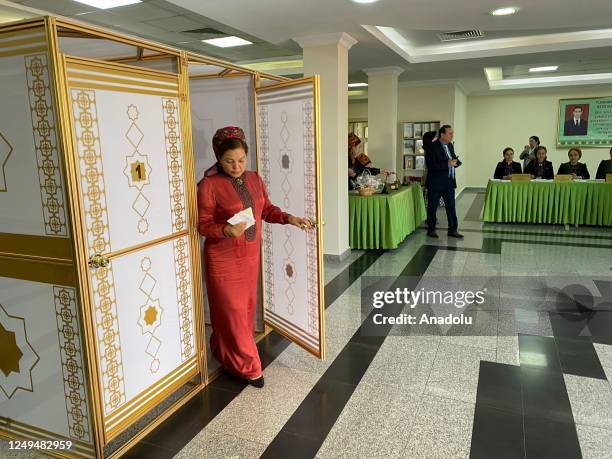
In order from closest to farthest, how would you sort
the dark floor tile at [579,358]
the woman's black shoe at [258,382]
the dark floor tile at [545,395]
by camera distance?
1. the dark floor tile at [545,395]
2. the woman's black shoe at [258,382]
3. the dark floor tile at [579,358]

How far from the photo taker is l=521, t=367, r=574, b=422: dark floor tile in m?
2.53

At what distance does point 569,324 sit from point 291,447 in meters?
2.60

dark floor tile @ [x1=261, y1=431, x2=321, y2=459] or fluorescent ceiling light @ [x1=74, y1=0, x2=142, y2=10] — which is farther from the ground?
fluorescent ceiling light @ [x1=74, y1=0, x2=142, y2=10]

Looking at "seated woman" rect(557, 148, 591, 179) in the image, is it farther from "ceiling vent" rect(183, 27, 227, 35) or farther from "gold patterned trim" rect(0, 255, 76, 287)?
"gold patterned trim" rect(0, 255, 76, 287)

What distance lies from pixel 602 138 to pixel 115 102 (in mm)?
12581

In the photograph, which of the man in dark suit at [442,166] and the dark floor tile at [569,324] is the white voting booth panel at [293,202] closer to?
the dark floor tile at [569,324]

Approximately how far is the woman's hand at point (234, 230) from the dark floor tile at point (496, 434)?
1.58 metres

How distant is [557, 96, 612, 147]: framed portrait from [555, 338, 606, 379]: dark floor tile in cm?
1002

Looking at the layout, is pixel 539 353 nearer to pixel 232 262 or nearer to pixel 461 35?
pixel 232 262

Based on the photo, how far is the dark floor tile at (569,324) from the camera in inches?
139

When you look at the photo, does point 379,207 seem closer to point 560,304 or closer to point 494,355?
point 560,304

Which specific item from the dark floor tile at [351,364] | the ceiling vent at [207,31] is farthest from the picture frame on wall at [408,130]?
the dark floor tile at [351,364]

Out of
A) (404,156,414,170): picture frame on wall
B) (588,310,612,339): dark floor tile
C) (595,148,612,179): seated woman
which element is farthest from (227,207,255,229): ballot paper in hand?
(404,156,414,170): picture frame on wall

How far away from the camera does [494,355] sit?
10.5 feet
